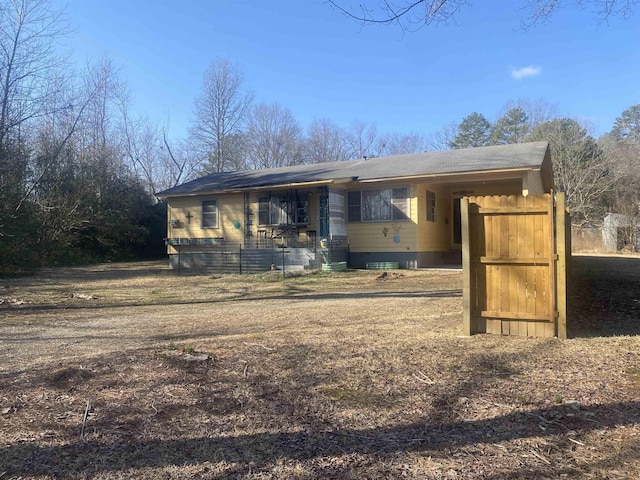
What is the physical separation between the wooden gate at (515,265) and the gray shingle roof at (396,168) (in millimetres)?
9835

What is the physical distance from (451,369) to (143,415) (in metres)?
2.43

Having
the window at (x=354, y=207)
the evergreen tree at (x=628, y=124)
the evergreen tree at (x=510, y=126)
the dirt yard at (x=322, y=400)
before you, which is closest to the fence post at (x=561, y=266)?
the dirt yard at (x=322, y=400)

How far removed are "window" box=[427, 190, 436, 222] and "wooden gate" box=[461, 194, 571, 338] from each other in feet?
40.5

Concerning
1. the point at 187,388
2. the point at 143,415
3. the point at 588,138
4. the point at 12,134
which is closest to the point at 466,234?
the point at 187,388

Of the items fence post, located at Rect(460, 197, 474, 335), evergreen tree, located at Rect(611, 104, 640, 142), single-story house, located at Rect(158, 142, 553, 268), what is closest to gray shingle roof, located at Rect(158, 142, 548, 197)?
single-story house, located at Rect(158, 142, 553, 268)

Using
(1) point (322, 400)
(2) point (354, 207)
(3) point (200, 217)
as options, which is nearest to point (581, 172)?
(2) point (354, 207)

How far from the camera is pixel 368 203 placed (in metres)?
17.2

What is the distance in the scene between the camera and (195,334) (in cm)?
580

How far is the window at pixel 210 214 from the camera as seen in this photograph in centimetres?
2006

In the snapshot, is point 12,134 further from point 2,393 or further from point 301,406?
point 301,406

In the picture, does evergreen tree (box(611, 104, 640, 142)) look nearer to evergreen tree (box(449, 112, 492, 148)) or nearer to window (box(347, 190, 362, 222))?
evergreen tree (box(449, 112, 492, 148))

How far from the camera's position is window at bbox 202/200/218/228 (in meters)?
20.1

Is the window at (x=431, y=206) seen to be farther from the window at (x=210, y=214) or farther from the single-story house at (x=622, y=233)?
the single-story house at (x=622, y=233)

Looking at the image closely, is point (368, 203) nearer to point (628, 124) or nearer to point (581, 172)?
point (581, 172)
